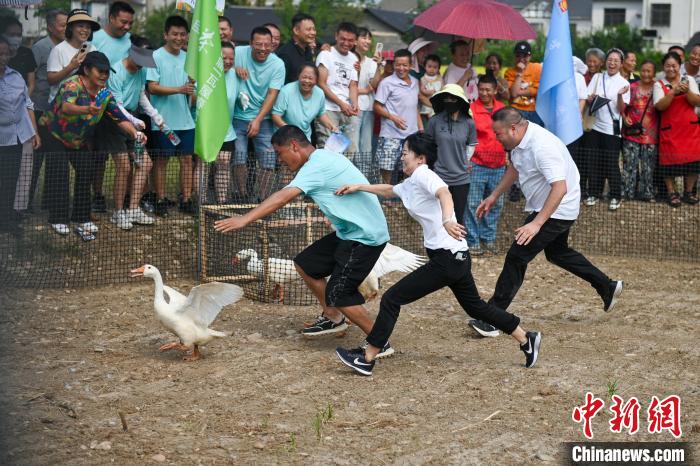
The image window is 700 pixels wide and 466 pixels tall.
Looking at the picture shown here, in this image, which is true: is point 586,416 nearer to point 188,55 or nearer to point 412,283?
point 412,283

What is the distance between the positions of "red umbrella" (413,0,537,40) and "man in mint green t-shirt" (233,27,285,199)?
2.08m

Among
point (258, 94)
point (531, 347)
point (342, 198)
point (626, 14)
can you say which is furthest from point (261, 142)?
point (626, 14)

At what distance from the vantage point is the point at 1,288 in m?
9.48

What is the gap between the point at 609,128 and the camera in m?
12.9

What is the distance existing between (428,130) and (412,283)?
367cm

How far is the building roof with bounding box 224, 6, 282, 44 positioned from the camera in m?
54.5

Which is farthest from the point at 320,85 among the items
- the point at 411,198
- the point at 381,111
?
the point at 411,198

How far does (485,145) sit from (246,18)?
4663 centimetres

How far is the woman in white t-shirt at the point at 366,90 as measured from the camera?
1220cm

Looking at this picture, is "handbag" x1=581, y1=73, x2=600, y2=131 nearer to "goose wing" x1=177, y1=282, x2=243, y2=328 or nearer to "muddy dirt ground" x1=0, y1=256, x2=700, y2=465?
"muddy dirt ground" x1=0, y1=256, x2=700, y2=465

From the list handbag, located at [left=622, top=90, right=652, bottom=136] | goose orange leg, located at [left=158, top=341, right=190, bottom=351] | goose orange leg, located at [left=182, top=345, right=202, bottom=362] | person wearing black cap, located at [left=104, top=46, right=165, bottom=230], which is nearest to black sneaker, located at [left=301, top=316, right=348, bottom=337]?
goose orange leg, located at [left=182, top=345, right=202, bottom=362]

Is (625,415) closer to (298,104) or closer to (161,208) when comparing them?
(298,104)

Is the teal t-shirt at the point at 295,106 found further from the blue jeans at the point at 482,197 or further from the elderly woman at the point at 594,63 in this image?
the elderly woman at the point at 594,63

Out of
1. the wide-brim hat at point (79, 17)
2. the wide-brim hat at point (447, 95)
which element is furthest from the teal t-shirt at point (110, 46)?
the wide-brim hat at point (447, 95)
